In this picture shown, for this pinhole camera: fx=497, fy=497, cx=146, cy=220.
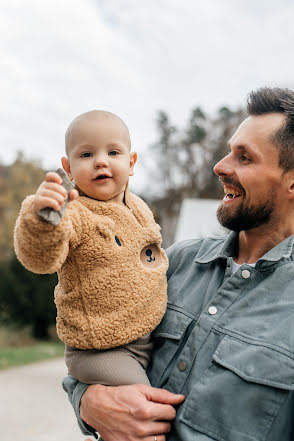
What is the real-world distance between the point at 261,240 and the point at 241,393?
0.72 metres

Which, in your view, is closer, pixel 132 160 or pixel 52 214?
pixel 52 214

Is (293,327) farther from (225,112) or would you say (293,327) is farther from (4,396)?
(225,112)

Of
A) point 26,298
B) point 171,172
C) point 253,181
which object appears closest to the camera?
point 253,181

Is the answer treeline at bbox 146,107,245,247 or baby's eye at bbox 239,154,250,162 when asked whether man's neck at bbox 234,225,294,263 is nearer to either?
baby's eye at bbox 239,154,250,162

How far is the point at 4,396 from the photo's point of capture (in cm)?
729

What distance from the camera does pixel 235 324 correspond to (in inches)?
74.8

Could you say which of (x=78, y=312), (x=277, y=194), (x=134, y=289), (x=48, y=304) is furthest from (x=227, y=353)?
(x=48, y=304)

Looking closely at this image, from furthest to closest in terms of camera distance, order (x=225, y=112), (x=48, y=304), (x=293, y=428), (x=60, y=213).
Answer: (x=225, y=112) < (x=48, y=304) < (x=293, y=428) < (x=60, y=213)

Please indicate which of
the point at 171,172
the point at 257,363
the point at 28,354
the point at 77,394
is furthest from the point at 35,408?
the point at 171,172

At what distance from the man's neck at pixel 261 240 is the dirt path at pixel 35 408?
462 centimetres

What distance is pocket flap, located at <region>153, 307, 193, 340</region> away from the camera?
2.04 m

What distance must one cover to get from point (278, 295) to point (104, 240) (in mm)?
688

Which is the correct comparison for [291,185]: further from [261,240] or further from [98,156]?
[98,156]

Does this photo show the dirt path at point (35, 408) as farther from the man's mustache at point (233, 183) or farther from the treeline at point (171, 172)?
the treeline at point (171, 172)
